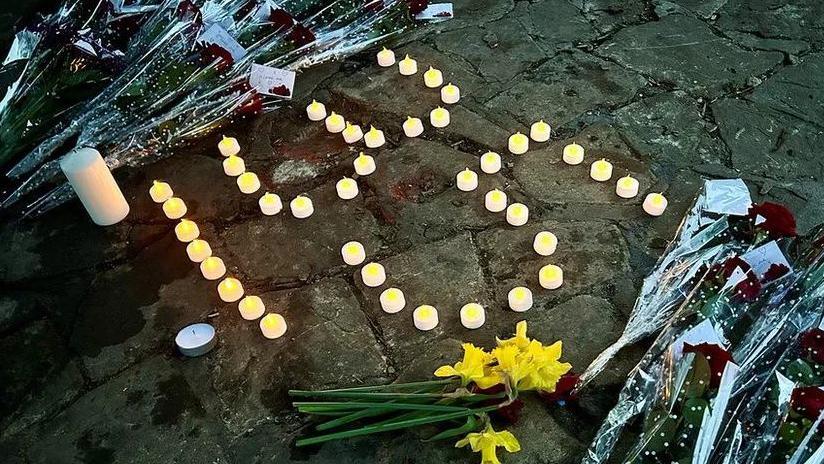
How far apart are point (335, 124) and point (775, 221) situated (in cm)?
194

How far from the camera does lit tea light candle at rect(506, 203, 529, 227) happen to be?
295cm

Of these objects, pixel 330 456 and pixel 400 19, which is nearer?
pixel 330 456

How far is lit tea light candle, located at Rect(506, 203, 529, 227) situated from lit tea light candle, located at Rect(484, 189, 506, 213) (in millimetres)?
53

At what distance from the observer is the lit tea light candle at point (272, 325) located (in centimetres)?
258

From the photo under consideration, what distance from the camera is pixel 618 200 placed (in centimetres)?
307

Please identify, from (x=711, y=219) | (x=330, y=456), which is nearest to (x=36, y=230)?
(x=330, y=456)

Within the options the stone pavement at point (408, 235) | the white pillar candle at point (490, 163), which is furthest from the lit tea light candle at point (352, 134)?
the white pillar candle at point (490, 163)

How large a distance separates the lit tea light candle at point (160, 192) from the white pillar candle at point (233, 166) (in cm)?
27

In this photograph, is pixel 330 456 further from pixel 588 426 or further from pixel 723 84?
pixel 723 84

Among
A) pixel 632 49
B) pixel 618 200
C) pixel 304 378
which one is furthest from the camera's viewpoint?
pixel 632 49

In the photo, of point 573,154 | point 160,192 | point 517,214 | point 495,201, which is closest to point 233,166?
point 160,192

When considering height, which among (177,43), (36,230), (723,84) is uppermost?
(177,43)

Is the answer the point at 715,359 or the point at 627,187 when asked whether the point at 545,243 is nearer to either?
the point at 627,187

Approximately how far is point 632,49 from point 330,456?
275 cm
